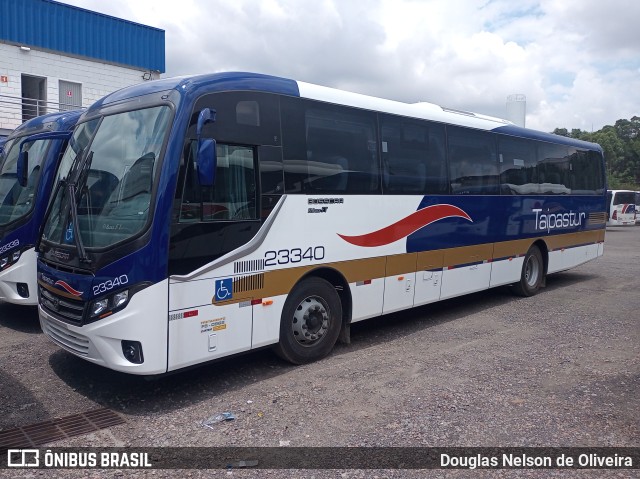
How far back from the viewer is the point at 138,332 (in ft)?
16.9

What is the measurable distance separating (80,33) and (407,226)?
16.7m

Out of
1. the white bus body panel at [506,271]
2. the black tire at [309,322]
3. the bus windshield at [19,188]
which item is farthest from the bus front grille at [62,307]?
the white bus body panel at [506,271]

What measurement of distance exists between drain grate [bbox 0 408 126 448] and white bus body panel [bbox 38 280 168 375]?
48 centimetres

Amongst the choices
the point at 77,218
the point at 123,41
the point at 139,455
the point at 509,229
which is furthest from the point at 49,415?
the point at 123,41

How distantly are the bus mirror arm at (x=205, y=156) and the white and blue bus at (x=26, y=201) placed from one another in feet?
13.0

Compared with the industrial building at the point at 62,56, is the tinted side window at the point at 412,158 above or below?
below

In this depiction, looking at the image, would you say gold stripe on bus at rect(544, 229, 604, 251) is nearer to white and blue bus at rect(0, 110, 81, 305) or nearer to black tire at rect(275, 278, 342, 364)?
black tire at rect(275, 278, 342, 364)

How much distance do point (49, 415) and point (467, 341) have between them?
5.35 m

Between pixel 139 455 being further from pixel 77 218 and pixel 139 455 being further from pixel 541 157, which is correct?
pixel 541 157

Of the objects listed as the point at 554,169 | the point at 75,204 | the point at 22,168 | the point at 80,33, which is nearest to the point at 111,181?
the point at 75,204

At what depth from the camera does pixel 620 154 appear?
228ft

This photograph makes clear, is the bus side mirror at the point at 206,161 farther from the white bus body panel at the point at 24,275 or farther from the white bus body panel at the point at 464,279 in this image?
the white bus body panel at the point at 464,279

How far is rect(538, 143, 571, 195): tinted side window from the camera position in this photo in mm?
11734

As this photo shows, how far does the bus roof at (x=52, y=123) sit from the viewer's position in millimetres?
8789
